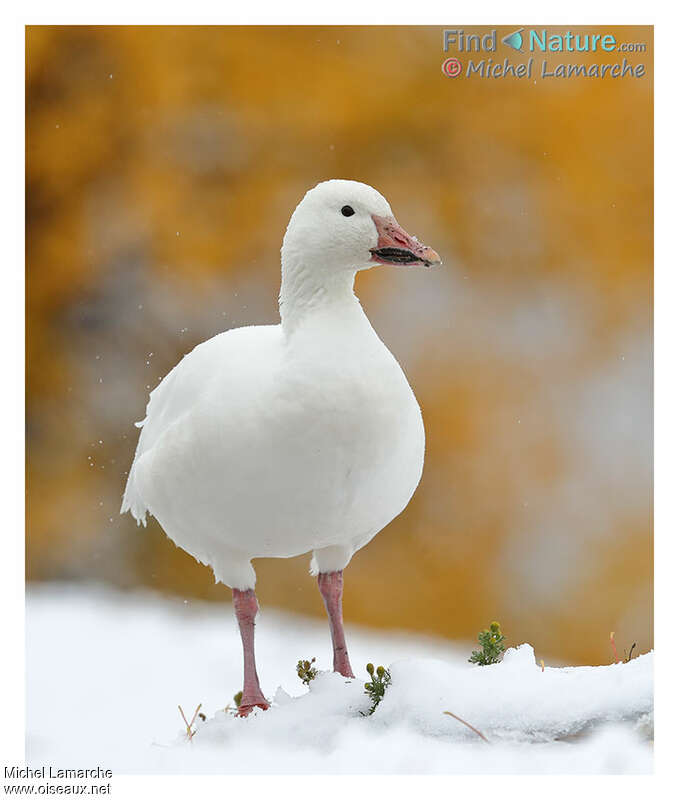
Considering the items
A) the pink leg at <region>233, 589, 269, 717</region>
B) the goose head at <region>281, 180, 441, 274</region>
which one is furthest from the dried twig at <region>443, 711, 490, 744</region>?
the goose head at <region>281, 180, 441, 274</region>

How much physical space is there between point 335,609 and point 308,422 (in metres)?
0.71

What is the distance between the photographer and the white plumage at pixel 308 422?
9.52 feet

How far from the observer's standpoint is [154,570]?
485 centimetres

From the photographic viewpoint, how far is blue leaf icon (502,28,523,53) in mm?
3441

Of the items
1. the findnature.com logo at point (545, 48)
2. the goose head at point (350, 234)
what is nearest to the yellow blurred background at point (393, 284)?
the findnature.com logo at point (545, 48)

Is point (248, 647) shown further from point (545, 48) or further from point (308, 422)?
point (545, 48)

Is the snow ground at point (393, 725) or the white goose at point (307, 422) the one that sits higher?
the white goose at point (307, 422)

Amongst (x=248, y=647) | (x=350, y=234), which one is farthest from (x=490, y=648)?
(x=350, y=234)

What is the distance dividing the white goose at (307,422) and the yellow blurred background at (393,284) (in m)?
0.91

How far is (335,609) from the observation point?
3357 mm

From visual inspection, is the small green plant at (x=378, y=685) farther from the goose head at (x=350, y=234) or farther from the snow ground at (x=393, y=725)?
the goose head at (x=350, y=234)

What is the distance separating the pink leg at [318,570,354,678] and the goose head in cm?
88

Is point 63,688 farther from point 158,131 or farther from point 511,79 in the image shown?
point 511,79

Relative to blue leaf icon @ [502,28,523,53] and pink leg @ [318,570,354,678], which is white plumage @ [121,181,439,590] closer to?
pink leg @ [318,570,354,678]
